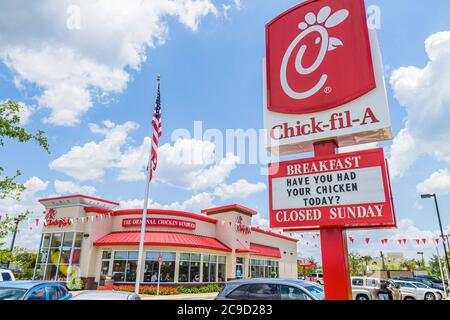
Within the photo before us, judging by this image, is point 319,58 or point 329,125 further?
point 319,58

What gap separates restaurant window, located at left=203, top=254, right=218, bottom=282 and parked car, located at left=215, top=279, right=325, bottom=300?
65.4 ft

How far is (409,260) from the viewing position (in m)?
88.8

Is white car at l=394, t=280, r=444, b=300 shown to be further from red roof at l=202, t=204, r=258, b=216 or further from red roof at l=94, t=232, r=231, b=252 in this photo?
red roof at l=202, t=204, r=258, b=216

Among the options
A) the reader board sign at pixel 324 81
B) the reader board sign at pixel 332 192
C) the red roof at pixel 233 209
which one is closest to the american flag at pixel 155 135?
the reader board sign at pixel 324 81

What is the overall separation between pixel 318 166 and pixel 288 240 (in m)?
38.1

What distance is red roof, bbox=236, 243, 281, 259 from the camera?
3194 cm

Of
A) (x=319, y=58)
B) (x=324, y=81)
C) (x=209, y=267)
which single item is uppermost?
(x=319, y=58)

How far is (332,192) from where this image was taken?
721 cm

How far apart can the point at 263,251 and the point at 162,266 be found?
1375 cm

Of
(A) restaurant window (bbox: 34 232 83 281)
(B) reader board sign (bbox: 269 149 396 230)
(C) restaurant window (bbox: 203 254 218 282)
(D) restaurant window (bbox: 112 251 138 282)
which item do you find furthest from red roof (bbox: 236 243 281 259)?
(B) reader board sign (bbox: 269 149 396 230)

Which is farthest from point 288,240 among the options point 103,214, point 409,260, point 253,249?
point 409,260

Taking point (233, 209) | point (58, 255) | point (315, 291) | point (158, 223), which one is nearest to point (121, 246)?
point (158, 223)

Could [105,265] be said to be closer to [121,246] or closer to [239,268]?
[121,246]

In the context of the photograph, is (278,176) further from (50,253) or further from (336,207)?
(50,253)
